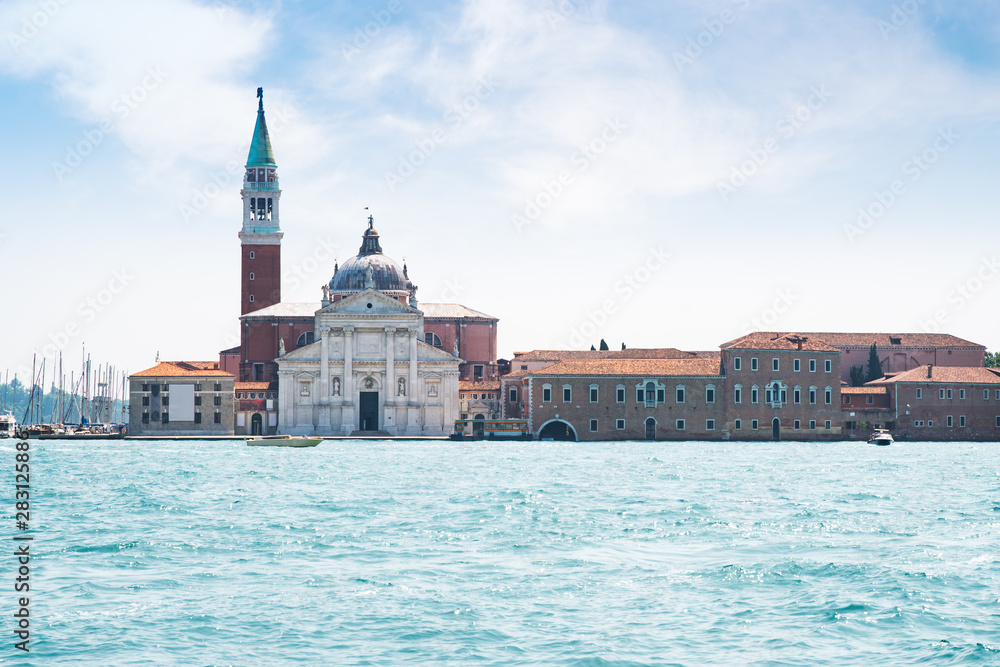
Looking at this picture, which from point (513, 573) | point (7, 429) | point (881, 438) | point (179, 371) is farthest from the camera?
point (7, 429)

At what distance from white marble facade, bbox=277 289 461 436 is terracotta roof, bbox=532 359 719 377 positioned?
6420 millimetres

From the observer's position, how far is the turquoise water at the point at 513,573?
11.9 metres

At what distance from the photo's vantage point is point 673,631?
40.8 ft

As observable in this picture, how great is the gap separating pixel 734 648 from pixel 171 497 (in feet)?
56.0

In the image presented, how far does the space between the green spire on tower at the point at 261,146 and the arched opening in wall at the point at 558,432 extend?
2457cm

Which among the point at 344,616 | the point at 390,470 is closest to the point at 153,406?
the point at 390,470

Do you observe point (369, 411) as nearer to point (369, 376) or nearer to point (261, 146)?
point (369, 376)

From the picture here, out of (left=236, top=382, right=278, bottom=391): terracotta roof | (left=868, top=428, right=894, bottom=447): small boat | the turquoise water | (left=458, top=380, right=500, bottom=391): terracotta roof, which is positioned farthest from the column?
the turquoise water

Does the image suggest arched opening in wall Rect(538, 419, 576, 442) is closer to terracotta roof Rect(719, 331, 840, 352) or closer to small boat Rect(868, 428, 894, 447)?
terracotta roof Rect(719, 331, 840, 352)

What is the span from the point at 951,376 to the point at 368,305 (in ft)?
105

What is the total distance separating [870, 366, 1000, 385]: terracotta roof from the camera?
62.2m

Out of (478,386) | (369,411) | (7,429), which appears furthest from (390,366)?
(7,429)

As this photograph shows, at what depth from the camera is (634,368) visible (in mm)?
60219

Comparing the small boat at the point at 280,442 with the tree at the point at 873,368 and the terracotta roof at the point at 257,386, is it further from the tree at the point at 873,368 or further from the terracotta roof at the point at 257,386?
the tree at the point at 873,368
